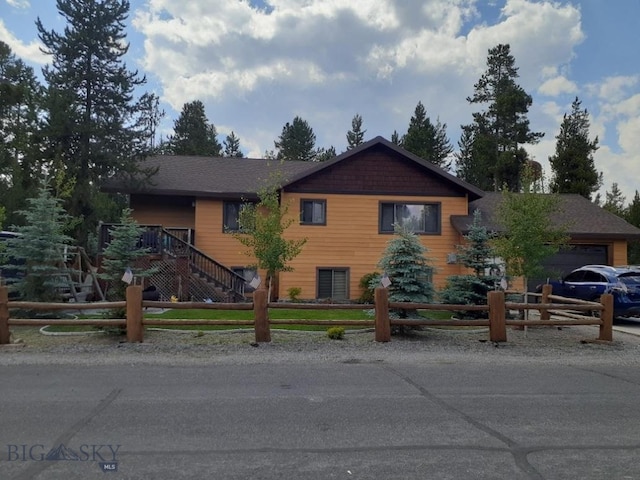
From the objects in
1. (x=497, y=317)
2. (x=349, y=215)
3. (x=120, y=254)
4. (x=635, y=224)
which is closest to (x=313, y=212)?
(x=349, y=215)

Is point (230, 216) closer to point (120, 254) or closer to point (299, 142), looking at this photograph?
point (120, 254)

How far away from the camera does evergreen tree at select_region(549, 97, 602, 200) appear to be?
36594 millimetres

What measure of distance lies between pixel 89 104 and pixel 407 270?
711 inches

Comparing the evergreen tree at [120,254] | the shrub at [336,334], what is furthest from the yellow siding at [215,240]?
the shrub at [336,334]

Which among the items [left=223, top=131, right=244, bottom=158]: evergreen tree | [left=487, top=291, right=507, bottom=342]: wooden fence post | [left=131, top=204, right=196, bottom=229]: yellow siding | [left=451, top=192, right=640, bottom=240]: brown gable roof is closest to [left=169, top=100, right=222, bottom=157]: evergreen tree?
[left=223, top=131, right=244, bottom=158]: evergreen tree

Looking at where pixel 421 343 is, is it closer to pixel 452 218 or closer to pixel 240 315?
pixel 240 315

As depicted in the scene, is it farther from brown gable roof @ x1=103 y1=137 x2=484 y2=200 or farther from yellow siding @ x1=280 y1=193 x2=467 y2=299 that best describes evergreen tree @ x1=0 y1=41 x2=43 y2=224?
yellow siding @ x1=280 y1=193 x2=467 y2=299

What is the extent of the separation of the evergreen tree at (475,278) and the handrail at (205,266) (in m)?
7.50

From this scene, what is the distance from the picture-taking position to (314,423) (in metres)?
5.54

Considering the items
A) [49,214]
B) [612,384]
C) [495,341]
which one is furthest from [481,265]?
[49,214]

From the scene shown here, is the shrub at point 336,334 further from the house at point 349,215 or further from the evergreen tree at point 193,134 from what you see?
the evergreen tree at point 193,134

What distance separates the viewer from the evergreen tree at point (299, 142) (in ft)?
179

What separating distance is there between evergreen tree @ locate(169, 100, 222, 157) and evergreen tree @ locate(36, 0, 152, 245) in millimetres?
27447

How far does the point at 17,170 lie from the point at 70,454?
2186 centimetres
